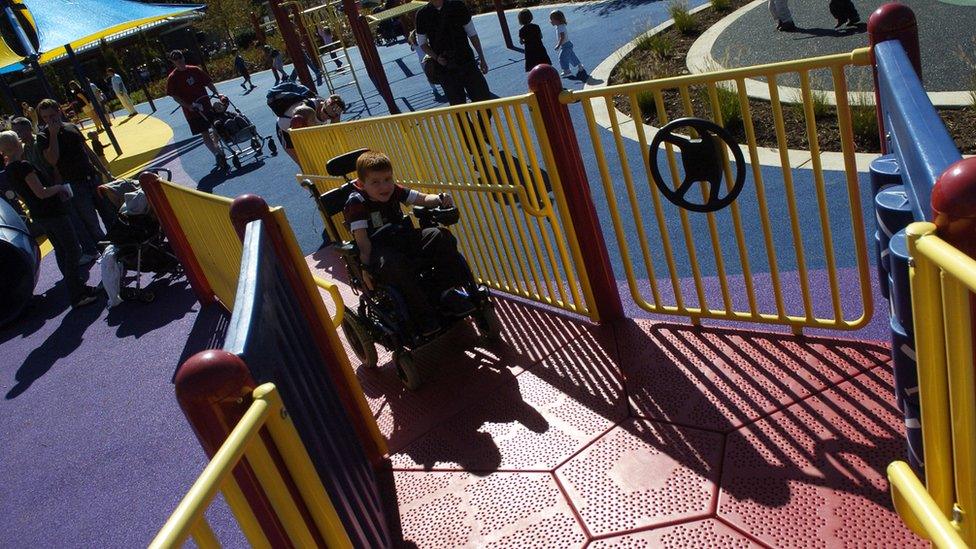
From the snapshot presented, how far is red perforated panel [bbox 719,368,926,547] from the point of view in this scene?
8.86ft

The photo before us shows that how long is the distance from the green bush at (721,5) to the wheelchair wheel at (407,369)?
12523mm

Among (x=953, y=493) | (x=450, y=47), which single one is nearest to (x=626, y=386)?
(x=953, y=493)

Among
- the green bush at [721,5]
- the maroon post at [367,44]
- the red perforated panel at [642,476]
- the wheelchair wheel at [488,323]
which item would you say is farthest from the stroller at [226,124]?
the red perforated panel at [642,476]

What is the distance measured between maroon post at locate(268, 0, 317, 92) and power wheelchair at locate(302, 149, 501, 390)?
1110cm

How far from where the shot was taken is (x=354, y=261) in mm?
4895

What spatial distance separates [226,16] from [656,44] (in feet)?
133

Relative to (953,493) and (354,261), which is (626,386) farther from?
(953,493)

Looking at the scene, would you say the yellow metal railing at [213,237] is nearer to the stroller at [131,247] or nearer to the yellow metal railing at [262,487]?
the stroller at [131,247]

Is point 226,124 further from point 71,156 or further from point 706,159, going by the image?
point 706,159

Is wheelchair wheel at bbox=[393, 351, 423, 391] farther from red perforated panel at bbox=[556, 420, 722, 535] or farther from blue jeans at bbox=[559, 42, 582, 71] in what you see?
blue jeans at bbox=[559, 42, 582, 71]

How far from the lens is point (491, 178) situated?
17.4 feet

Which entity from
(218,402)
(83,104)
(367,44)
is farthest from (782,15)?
(83,104)

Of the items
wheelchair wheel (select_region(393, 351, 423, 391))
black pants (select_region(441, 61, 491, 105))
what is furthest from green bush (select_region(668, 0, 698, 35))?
wheelchair wheel (select_region(393, 351, 423, 391))

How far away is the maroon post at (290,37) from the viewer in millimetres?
14703
